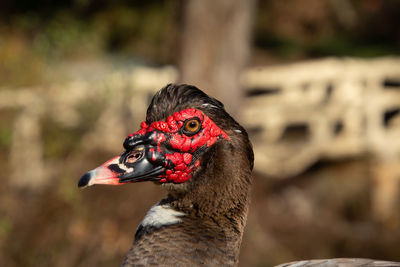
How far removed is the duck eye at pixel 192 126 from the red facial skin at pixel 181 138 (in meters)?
0.01

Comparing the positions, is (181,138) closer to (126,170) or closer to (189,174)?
(189,174)

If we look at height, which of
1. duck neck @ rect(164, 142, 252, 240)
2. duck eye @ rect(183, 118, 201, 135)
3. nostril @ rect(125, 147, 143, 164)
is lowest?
duck neck @ rect(164, 142, 252, 240)

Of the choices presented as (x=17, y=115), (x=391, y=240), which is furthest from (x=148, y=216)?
(x=391, y=240)

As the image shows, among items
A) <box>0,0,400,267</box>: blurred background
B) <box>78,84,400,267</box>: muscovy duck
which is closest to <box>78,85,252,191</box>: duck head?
<box>78,84,400,267</box>: muscovy duck

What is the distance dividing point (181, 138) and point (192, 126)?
7 centimetres

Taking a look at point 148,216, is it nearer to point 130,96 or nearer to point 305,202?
point 130,96

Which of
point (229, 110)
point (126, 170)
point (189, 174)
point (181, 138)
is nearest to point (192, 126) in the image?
point (181, 138)

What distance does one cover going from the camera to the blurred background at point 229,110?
550cm

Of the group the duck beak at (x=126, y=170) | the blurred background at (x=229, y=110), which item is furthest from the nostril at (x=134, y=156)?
the blurred background at (x=229, y=110)

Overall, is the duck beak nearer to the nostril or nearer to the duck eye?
the nostril

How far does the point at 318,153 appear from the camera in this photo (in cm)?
869

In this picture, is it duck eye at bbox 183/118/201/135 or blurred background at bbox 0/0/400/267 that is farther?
blurred background at bbox 0/0/400/267

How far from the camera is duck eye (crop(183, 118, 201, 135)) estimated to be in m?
2.33

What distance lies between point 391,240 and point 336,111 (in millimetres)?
2082
